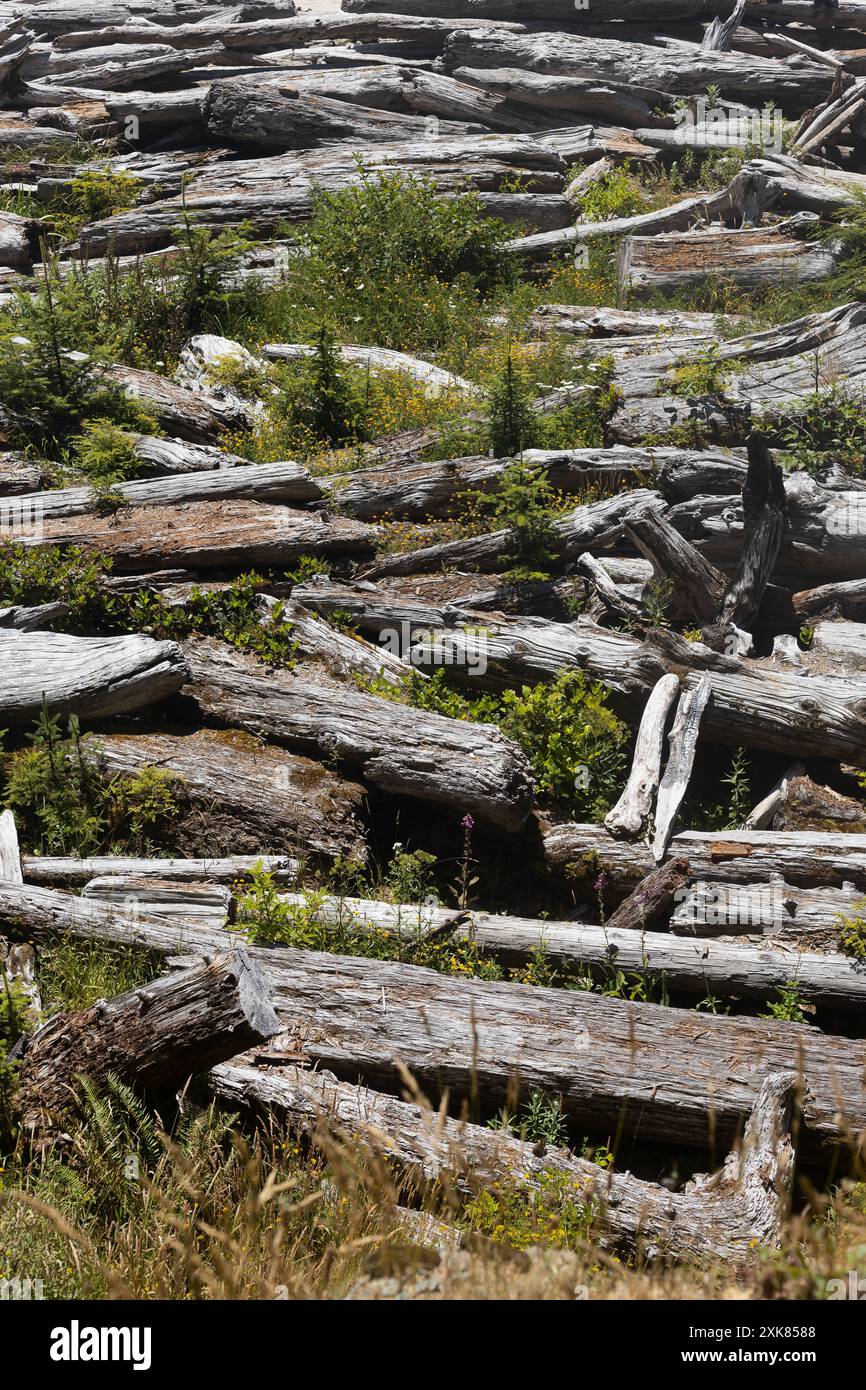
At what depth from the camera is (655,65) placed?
68.0ft

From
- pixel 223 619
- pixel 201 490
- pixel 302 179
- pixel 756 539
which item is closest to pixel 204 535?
pixel 201 490

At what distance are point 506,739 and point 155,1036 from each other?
3803 mm

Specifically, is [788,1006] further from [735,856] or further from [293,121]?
[293,121]

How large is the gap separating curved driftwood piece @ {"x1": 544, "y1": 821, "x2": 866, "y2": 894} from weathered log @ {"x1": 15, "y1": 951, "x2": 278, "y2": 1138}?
332 centimetres

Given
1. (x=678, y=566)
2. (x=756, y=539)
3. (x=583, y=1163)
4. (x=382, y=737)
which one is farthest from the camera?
(x=756, y=539)

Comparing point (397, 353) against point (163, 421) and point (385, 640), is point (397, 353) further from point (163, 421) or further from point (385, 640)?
point (385, 640)

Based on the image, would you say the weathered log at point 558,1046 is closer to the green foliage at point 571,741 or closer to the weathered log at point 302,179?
the green foliage at point 571,741

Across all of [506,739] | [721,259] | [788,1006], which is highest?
[721,259]

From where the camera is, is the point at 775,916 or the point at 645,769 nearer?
the point at 775,916

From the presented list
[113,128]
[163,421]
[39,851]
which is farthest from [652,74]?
[39,851]

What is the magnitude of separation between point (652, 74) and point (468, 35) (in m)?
3.79

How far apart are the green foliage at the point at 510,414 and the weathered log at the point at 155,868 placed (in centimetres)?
544

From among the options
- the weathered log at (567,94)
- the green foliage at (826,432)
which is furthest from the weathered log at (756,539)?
the weathered log at (567,94)
